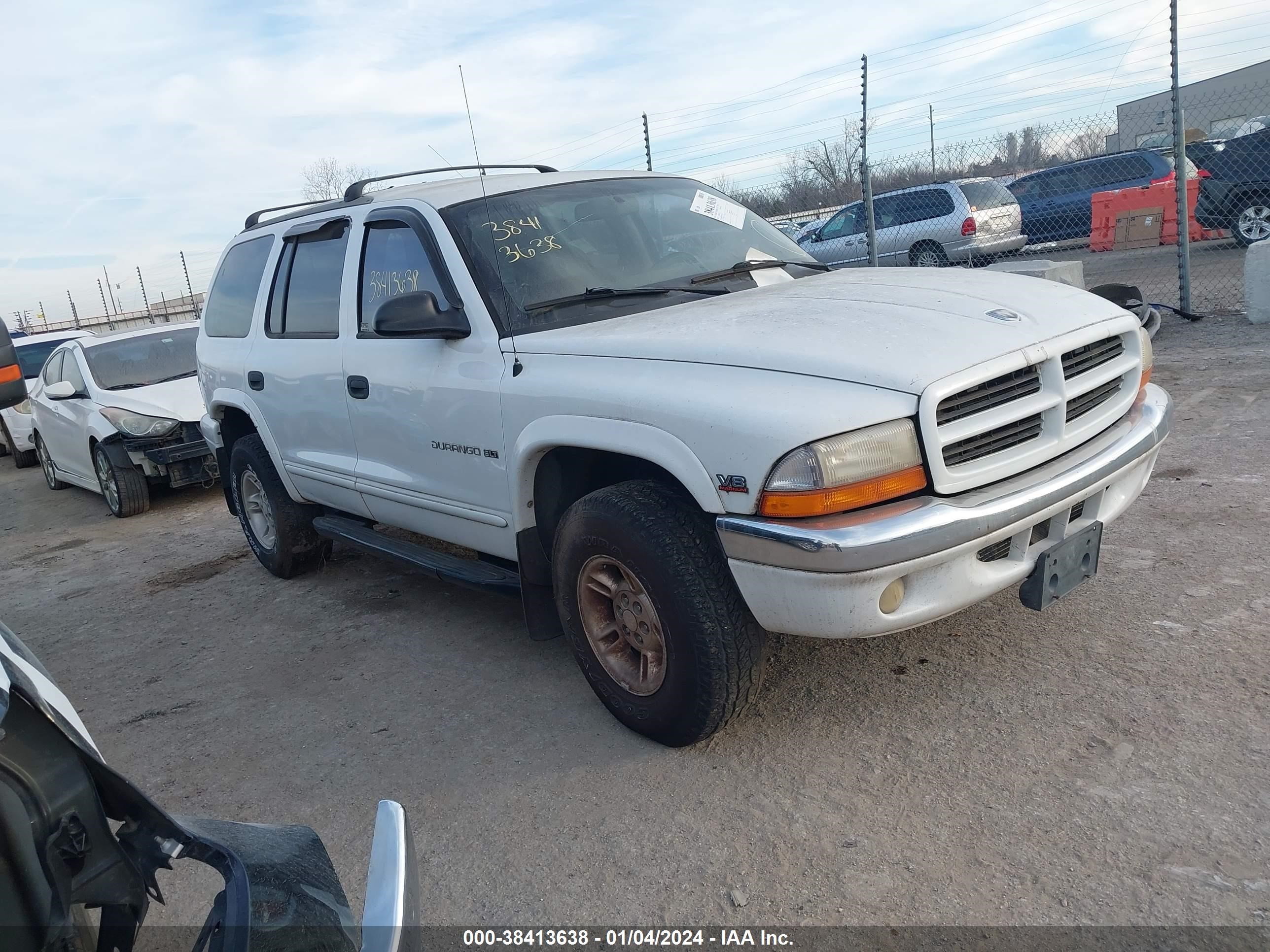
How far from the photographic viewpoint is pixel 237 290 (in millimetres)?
5598

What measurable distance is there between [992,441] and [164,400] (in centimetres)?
752

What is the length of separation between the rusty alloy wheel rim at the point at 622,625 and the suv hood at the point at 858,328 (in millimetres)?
712

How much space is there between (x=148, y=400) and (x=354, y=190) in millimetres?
4717

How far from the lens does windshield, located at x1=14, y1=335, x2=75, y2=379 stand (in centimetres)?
1270

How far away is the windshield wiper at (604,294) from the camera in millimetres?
3629

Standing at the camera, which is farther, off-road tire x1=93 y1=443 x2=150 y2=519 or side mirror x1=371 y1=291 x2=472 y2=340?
off-road tire x1=93 y1=443 x2=150 y2=519

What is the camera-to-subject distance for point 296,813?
3.18m

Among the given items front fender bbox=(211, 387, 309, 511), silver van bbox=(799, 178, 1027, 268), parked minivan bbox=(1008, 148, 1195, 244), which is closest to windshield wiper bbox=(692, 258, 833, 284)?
front fender bbox=(211, 387, 309, 511)

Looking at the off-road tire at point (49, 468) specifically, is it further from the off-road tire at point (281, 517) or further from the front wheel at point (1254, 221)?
the front wheel at point (1254, 221)

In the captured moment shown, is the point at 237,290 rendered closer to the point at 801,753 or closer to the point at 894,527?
the point at 801,753

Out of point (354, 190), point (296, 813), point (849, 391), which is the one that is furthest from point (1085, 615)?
point (354, 190)

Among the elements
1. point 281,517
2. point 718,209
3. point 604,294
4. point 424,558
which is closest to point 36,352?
point 281,517

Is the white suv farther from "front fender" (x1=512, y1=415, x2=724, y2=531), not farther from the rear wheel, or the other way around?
the rear wheel

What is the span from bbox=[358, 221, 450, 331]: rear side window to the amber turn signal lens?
170 cm
